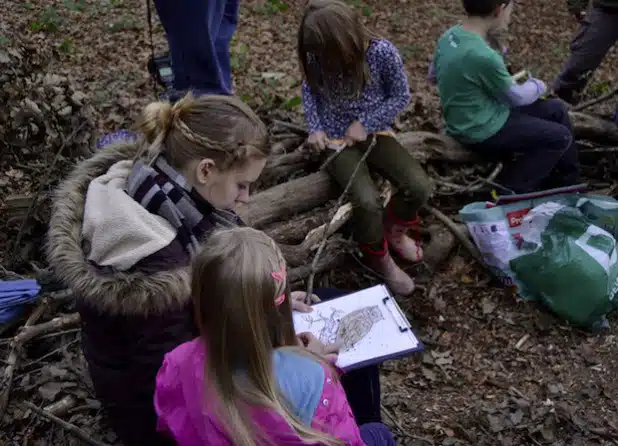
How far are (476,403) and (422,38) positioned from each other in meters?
5.59

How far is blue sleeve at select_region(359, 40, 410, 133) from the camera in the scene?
11.7 feet

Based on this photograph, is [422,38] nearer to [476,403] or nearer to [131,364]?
[476,403]

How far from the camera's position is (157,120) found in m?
2.32

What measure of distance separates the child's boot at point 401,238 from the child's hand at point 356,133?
0.51 meters

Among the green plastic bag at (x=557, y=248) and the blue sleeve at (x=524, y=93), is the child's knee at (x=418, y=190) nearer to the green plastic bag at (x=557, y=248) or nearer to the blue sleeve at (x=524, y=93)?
the green plastic bag at (x=557, y=248)

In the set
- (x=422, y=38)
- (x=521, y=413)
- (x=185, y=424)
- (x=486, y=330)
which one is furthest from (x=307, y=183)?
(x=422, y=38)

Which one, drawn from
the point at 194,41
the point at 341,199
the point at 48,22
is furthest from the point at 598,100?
the point at 48,22

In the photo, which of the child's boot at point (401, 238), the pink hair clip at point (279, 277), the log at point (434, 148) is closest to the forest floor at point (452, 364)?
the child's boot at point (401, 238)

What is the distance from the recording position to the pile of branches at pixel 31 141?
3494mm

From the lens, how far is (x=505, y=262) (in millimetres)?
3828

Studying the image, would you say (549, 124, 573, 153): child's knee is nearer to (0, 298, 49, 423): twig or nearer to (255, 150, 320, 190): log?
(255, 150, 320, 190): log

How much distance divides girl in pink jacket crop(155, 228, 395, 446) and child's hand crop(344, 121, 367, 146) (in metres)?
2.04

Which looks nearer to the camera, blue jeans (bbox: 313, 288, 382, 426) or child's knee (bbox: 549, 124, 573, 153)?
blue jeans (bbox: 313, 288, 382, 426)

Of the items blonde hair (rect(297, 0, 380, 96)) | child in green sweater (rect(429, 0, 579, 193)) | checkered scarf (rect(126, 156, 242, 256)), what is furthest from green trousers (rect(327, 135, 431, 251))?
checkered scarf (rect(126, 156, 242, 256))
